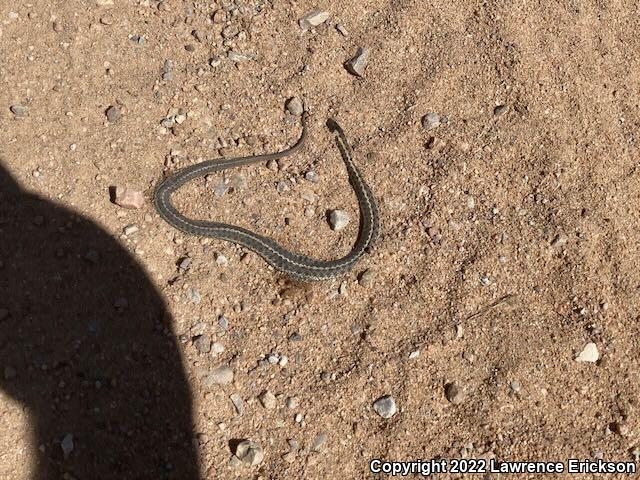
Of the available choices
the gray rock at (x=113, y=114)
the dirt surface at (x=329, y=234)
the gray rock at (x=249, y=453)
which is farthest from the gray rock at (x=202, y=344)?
the gray rock at (x=113, y=114)

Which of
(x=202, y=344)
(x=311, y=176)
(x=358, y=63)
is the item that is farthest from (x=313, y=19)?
(x=202, y=344)

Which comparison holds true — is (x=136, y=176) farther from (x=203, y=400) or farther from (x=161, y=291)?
(x=203, y=400)

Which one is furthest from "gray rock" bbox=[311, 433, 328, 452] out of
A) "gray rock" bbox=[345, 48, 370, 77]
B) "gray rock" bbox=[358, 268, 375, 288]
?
"gray rock" bbox=[345, 48, 370, 77]

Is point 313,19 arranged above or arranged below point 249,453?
above

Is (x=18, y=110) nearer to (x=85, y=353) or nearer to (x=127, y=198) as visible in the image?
(x=127, y=198)

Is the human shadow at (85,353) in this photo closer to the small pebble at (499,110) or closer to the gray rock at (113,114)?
the gray rock at (113,114)

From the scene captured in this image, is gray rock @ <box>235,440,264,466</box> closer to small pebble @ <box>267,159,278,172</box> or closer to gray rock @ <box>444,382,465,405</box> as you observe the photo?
gray rock @ <box>444,382,465,405</box>
